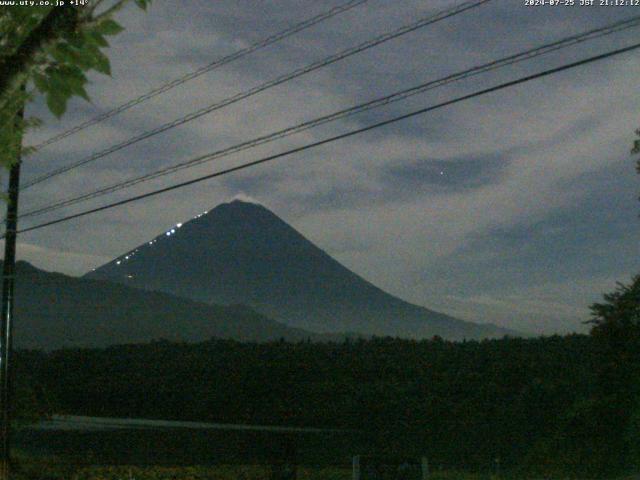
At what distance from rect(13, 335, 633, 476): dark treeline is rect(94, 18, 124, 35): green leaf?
41.5 feet

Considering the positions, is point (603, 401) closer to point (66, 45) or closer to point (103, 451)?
point (103, 451)

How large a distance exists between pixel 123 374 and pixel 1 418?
50.0 ft

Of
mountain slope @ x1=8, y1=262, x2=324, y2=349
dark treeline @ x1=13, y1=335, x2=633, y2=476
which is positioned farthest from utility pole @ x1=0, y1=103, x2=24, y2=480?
mountain slope @ x1=8, y1=262, x2=324, y2=349

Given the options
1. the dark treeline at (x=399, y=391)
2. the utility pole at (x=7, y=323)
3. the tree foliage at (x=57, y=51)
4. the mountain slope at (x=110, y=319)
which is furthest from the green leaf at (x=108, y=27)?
the mountain slope at (x=110, y=319)

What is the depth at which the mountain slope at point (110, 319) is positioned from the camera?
69.4 metres

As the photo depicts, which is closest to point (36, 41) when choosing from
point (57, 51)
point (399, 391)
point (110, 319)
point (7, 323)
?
point (57, 51)

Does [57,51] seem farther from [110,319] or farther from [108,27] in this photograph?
[110,319]

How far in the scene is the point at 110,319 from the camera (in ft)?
247

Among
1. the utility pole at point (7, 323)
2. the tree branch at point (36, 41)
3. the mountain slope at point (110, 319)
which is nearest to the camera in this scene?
the tree branch at point (36, 41)

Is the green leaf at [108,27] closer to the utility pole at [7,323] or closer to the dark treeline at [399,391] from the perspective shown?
the utility pole at [7,323]

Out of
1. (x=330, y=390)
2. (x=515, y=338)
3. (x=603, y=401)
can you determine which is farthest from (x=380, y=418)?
(x=603, y=401)

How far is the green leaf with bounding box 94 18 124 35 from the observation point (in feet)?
11.2

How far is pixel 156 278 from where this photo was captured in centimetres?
19212

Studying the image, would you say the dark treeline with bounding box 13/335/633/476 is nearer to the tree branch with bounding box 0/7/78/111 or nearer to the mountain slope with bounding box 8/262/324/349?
the tree branch with bounding box 0/7/78/111
